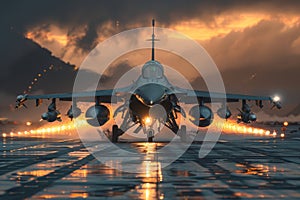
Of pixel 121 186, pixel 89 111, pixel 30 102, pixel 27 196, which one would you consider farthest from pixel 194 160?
pixel 30 102

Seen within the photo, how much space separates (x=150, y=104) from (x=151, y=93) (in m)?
0.64

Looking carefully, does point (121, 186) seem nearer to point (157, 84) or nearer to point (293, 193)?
point (293, 193)

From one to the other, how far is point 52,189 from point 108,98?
28118mm

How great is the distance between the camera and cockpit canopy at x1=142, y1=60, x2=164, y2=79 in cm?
3594

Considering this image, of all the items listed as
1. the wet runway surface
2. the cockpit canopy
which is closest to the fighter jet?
the cockpit canopy

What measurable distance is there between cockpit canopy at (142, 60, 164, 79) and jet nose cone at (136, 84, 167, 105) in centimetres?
175

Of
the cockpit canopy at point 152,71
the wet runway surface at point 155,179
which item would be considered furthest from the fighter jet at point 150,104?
the wet runway surface at point 155,179

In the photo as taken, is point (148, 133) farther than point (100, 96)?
No

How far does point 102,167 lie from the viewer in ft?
65.5

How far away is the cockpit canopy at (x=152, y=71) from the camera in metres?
35.9

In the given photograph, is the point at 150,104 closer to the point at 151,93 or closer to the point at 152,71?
the point at 151,93

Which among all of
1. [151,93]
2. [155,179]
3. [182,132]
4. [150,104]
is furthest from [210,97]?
[155,179]

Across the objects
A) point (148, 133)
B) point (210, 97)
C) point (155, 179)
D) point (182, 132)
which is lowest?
point (155, 179)

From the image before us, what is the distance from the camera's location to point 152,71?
36.0 meters
